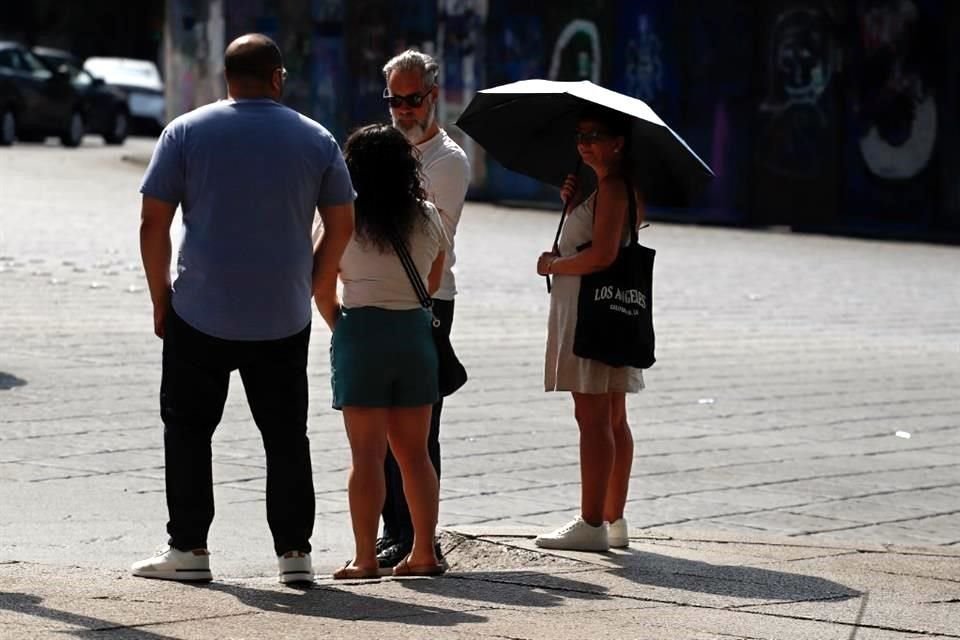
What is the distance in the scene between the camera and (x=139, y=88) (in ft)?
142

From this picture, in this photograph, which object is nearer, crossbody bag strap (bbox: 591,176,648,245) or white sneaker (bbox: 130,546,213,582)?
white sneaker (bbox: 130,546,213,582)

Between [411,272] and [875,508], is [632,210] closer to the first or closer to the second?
[411,272]

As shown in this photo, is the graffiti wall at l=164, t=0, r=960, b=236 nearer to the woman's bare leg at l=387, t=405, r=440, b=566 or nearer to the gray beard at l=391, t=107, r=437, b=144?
the gray beard at l=391, t=107, r=437, b=144

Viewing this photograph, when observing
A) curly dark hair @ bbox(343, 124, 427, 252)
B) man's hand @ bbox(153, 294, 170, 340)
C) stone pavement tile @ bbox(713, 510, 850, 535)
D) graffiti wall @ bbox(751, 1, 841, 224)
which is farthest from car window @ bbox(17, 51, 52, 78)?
man's hand @ bbox(153, 294, 170, 340)

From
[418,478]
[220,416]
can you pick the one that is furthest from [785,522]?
[220,416]

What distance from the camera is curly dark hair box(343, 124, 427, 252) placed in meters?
6.16

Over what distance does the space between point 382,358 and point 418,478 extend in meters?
0.40

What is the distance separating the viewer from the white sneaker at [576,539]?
A: 6727 millimetres

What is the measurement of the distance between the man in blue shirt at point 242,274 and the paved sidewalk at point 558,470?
0.25 m

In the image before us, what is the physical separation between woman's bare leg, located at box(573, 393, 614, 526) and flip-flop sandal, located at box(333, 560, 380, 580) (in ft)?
2.62

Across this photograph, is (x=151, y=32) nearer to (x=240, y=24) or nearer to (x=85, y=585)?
(x=240, y=24)

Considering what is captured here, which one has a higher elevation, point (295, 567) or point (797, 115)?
point (797, 115)

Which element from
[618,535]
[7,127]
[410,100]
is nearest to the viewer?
[410,100]

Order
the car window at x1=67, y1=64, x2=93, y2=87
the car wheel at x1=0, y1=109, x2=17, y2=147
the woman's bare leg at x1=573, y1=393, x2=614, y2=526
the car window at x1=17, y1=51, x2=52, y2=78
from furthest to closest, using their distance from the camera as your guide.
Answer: the car window at x1=67, y1=64, x2=93, y2=87
the car window at x1=17, y1=51, x2=52, y2=78
the car wheel at x1=0, y1=109, x2=17, y2=147
the woman's bare leg at x1=573, y1=393, x2=614, y2=526
